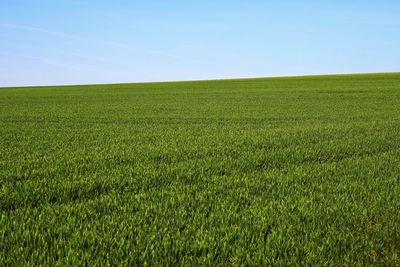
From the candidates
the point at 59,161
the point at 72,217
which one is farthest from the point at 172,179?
the point at 59,161

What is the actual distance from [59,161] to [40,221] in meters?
3.42

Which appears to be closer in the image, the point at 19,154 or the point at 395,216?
the point at 395,216

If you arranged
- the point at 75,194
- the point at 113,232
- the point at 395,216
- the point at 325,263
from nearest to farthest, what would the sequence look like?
1. the point at 325,263
2. the point at 113,232
3. the point at 395,216
4. the point at 75,194

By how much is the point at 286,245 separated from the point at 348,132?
9275 millimetres

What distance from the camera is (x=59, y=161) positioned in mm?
7609

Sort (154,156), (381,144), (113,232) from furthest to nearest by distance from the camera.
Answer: (381,144), (154,156), (113,232)

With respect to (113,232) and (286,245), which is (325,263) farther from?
(113,232)

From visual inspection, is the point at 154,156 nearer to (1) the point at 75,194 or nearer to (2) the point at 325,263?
(1) the point at 75,194

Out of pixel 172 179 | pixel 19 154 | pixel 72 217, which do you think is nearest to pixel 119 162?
pixel 172 179

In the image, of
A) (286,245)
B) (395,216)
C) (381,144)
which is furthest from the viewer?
(381,144)

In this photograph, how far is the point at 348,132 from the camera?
12.2 meters

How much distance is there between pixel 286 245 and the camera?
3.82 m

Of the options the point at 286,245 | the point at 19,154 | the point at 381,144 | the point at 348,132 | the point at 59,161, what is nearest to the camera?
the point at 286,245

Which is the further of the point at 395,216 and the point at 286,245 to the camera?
the point at 395,216
